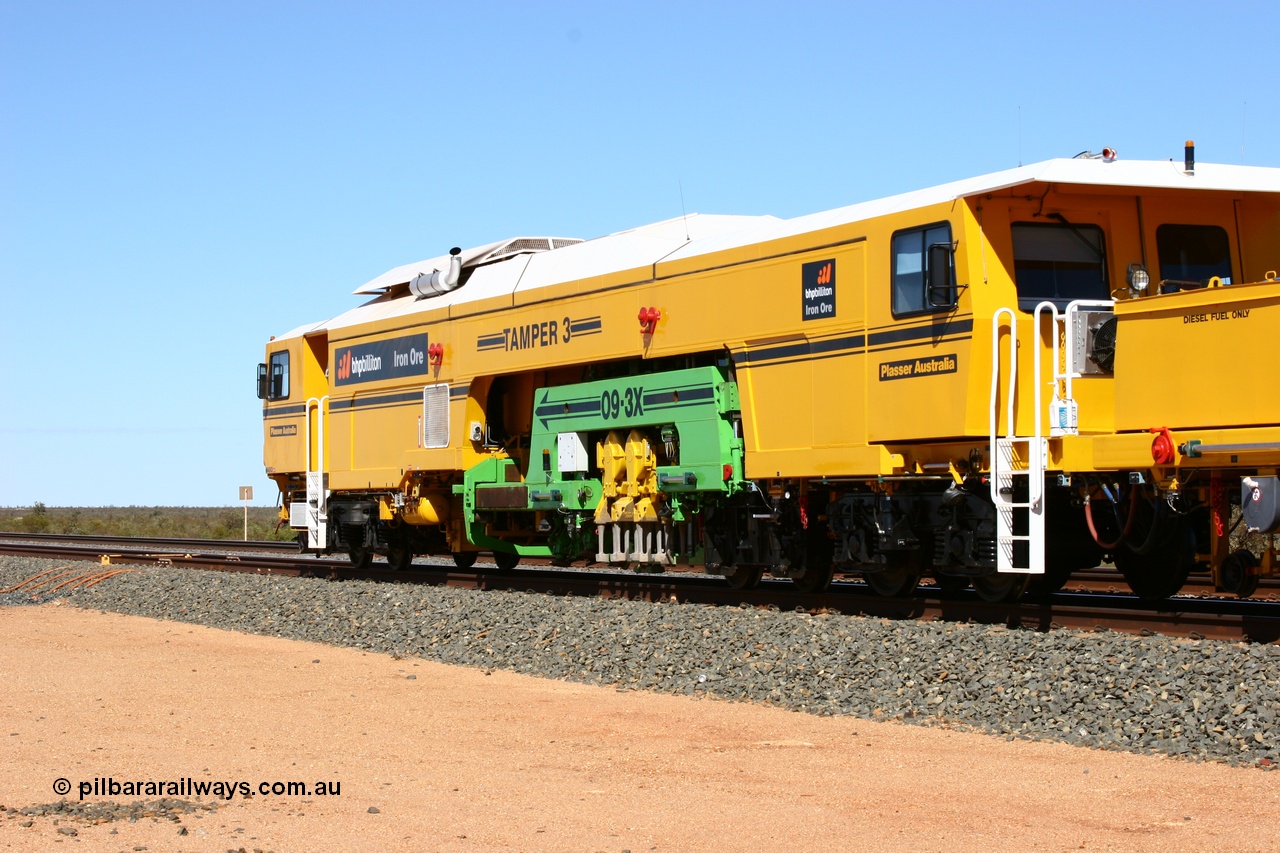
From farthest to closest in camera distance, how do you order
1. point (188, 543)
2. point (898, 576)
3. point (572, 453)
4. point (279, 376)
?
point (188, 543) → point (279, 376) → point (572, 453) → point (898, 576)

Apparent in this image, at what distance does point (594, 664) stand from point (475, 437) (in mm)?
7040

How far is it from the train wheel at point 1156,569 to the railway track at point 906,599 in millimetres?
182

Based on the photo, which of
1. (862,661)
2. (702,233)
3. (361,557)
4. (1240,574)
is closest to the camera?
(1240,574)

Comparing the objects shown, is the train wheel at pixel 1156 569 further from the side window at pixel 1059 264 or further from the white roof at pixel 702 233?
the white roof at pixel 702 233

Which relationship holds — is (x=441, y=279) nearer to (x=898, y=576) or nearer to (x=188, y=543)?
(x=898, y=576)

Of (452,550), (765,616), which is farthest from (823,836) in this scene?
(452,550)

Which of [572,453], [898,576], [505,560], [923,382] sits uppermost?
[923,382]

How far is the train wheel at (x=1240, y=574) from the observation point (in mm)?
10758

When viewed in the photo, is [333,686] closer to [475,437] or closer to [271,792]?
[271,792]

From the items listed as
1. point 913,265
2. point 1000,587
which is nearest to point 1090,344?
point 913,265

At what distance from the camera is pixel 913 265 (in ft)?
40.2

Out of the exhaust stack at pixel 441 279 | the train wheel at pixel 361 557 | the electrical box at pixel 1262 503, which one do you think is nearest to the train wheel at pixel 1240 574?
the electrical box at pixel 1262 503


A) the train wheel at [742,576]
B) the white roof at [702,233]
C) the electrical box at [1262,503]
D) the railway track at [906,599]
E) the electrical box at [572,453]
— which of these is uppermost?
the white roof at [702,233]

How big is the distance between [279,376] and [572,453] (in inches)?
340
